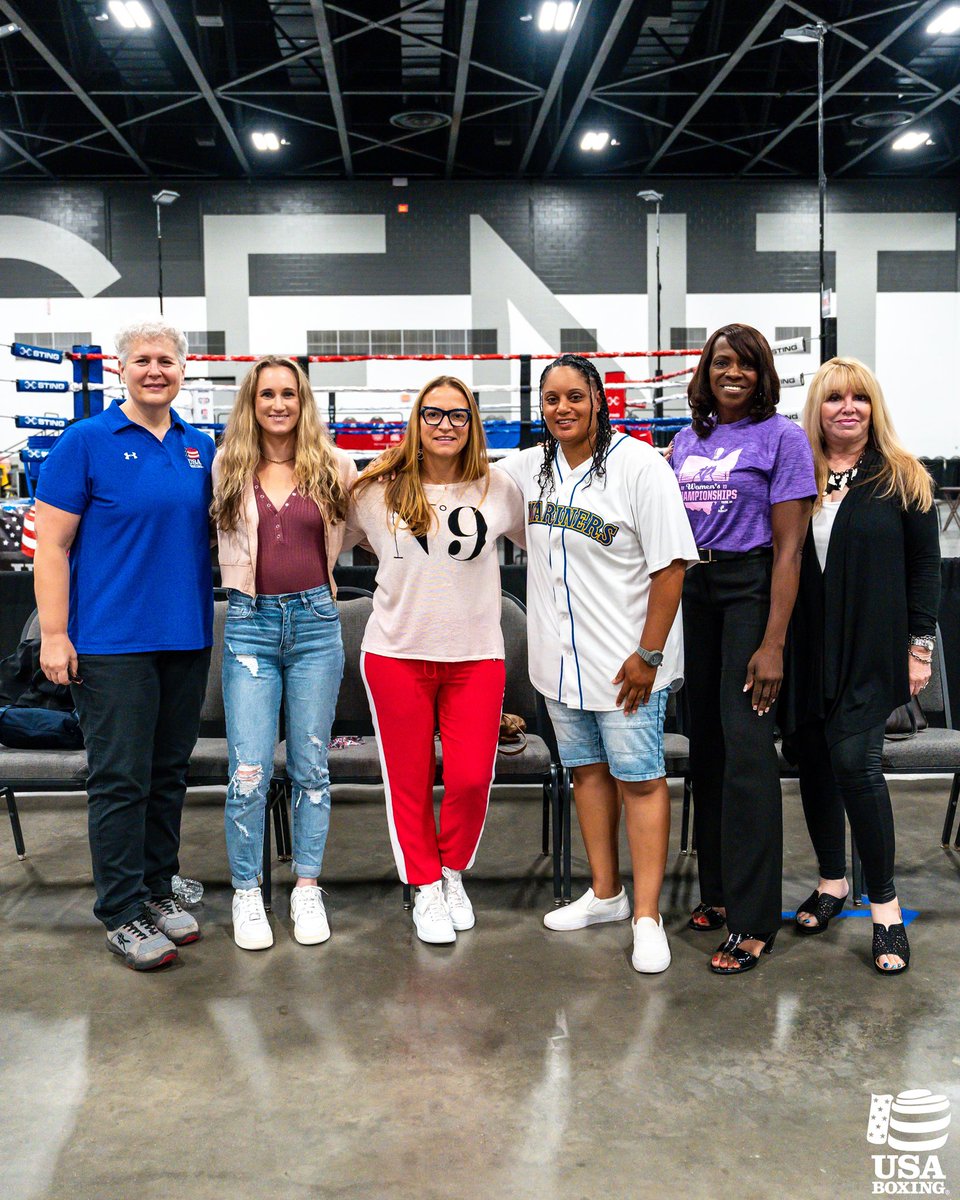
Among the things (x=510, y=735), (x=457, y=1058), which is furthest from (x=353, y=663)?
(x=457, y=1058)

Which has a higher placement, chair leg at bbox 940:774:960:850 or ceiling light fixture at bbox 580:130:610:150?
ceiling light fixture at bbox 580:130:610:150

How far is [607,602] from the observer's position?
2467mm

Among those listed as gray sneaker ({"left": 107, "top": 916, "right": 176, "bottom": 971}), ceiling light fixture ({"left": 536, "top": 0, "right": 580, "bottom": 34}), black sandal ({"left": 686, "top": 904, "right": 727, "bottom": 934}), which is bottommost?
black sandal ({"left": 686, "top": 904, "right": 727, "bottom": 934})

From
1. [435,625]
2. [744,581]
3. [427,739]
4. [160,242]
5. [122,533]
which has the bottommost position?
[427,739]

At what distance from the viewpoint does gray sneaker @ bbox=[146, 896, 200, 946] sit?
263cm

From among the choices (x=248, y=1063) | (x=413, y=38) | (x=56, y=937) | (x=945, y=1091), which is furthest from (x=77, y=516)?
(x=413, y=38)

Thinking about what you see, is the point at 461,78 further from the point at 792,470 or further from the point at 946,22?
the point at 792,470

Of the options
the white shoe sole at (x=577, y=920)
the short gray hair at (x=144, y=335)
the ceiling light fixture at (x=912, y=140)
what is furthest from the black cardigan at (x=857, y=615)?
the ceiling light fixture at (x=912, y=140)

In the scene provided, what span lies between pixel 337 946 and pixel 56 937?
777 millimetres

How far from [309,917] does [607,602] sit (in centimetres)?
118

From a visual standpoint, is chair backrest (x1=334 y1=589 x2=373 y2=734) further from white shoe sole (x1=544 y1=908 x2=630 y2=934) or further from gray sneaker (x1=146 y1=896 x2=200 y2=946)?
white shoe sole (x1=544 y1=908 x2=630 y2=934)

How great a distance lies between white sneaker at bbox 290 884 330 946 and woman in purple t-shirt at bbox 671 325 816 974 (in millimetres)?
1030

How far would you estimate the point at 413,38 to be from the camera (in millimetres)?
9531

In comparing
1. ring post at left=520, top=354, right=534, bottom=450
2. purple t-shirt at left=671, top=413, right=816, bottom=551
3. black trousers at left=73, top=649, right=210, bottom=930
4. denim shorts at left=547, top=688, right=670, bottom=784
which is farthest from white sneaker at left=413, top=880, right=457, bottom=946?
ring post at left=520, top=354, right=534, bottom=450
